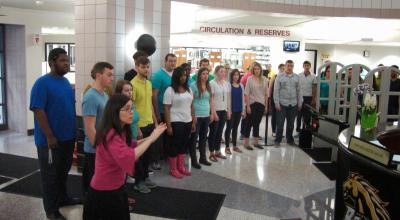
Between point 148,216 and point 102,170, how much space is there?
4.96 feet

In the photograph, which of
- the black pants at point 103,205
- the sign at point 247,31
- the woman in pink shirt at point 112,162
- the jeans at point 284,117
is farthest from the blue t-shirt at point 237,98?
the sign at point 247,31

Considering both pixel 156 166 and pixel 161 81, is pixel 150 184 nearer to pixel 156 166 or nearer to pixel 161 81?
pixel 156 166

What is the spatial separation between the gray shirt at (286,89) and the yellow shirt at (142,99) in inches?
120

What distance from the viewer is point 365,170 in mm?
2580

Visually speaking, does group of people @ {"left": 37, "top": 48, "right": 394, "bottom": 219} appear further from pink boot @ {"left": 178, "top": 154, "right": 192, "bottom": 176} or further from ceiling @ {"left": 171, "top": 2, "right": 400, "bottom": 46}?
ceiling @ {"left": 171, "top": 2, "right": 400, "bottom": 46}

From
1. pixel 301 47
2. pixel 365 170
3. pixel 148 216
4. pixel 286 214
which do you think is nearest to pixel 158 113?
pixel 148 216

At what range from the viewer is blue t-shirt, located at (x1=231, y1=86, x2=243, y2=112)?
6.04 meters

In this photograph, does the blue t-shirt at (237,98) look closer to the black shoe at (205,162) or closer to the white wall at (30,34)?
the black shoe at (205,162)

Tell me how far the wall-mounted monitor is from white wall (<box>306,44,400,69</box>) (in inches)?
254

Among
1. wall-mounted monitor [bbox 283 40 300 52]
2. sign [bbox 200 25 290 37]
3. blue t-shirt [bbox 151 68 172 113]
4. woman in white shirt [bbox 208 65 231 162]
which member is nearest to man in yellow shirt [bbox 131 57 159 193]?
blue t-shirt [bbox 151 68 172 113]

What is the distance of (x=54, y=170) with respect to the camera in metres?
3.46

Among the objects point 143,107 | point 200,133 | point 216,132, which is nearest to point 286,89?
point 216,132

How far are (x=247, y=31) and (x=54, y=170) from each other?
8.02 meters

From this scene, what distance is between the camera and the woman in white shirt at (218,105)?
5.66 meters
